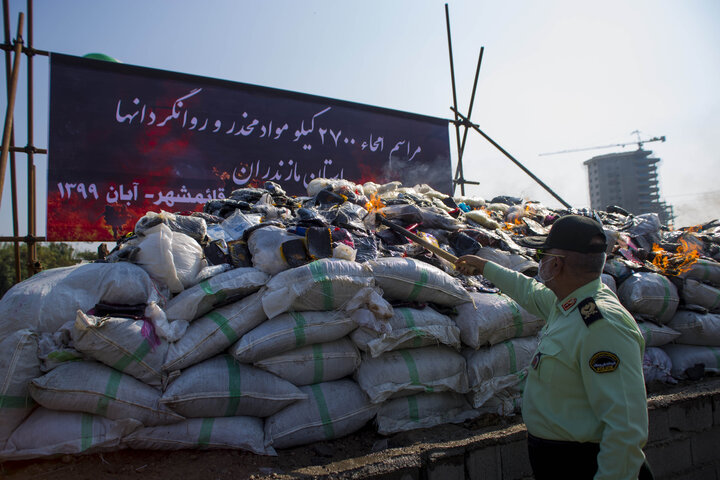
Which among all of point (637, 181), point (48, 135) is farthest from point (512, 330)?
point (637, 181)

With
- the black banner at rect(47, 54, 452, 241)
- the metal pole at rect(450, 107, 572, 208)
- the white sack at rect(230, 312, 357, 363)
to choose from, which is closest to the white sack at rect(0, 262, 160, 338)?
the white sack at rect(230, 312, 357, 363)

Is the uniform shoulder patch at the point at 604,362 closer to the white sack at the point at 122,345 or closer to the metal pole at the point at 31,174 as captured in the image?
the white sack at the point at 122,345

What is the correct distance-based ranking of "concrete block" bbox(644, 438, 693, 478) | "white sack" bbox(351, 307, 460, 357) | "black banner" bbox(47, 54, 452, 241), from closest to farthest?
"white sack" bbox(351, 307, 460, 357) < "concrete block" bbox(644, 438, 693, 478) < "black banner" bbox(47, 54, 452, 241)

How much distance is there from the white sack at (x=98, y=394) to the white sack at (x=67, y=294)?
0.29m

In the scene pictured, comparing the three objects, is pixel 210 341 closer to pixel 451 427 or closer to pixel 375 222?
pixel 451 427

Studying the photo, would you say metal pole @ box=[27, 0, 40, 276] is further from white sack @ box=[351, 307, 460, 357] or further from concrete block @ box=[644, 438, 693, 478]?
concrete block @ box=[644, 438, 693, 478]

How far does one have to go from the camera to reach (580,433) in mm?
1320

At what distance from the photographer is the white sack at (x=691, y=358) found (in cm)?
352

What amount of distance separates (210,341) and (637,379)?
1.91 metres

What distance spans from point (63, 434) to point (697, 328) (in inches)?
172

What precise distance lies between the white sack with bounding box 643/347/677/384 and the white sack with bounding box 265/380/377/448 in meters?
2.29

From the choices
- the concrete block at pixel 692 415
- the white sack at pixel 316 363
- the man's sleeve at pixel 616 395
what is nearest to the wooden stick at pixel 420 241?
the white sack at pixel 316 363

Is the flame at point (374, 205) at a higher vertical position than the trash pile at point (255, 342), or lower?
higher

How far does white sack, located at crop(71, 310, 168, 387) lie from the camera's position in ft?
6.81
